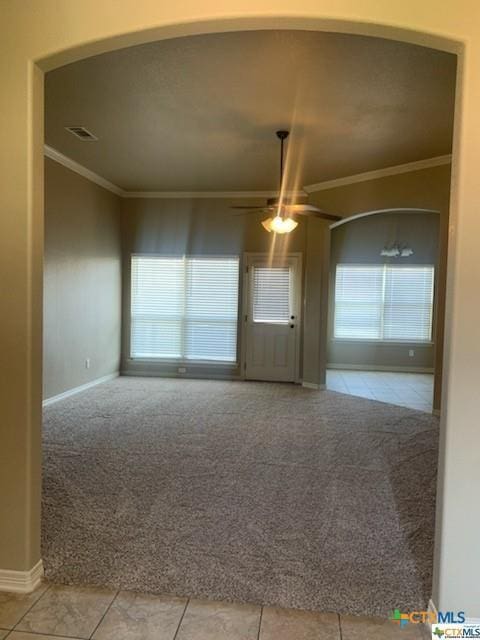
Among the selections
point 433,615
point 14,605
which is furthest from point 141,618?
point 433,615

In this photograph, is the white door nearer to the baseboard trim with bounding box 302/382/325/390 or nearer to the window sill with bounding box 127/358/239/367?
the baseboard trim with bounding box 302/382/325/390

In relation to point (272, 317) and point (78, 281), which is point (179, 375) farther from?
point (78, 281)

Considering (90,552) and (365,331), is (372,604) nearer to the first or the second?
(90,552)

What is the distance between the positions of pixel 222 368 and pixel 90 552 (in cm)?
483

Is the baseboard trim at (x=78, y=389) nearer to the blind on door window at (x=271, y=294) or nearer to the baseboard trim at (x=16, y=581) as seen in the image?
the blind on door window at (x=271, y=294)

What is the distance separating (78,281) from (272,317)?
2963 millimetres

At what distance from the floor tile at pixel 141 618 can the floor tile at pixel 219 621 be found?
0.15 feet

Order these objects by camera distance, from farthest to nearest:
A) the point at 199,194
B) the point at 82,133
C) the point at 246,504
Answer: the point at 199,194 → the point at 82,133 → the point at 246,504

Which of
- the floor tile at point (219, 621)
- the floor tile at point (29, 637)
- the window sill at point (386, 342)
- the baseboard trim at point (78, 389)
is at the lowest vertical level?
the floor tile at point (29, 637)

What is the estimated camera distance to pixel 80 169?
223 inches

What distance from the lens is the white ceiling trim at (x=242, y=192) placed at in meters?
5.06

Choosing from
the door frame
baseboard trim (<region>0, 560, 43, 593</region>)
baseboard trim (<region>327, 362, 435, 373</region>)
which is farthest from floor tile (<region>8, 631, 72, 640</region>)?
baseboard trim (<region>327, 362, 435, 373</region>)

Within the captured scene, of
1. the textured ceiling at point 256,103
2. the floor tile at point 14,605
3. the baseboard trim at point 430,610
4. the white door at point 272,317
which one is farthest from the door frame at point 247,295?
the floor tile at point 14,605

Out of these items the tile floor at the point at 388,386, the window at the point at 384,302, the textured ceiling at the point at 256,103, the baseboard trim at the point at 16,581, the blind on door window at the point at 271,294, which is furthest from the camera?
the window at the point at 384,302
